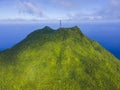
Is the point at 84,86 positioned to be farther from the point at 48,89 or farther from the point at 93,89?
the point at 48,89

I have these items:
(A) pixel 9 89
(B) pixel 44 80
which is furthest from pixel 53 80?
(A) pixel 9 89

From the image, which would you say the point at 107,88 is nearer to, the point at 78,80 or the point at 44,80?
the point at 78,80

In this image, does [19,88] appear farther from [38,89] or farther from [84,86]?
[84,86]

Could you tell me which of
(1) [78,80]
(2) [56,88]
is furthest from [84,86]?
(2) [56,88]

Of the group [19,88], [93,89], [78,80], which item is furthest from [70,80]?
[19,88]

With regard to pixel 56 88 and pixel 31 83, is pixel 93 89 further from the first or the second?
pixel 31 83
